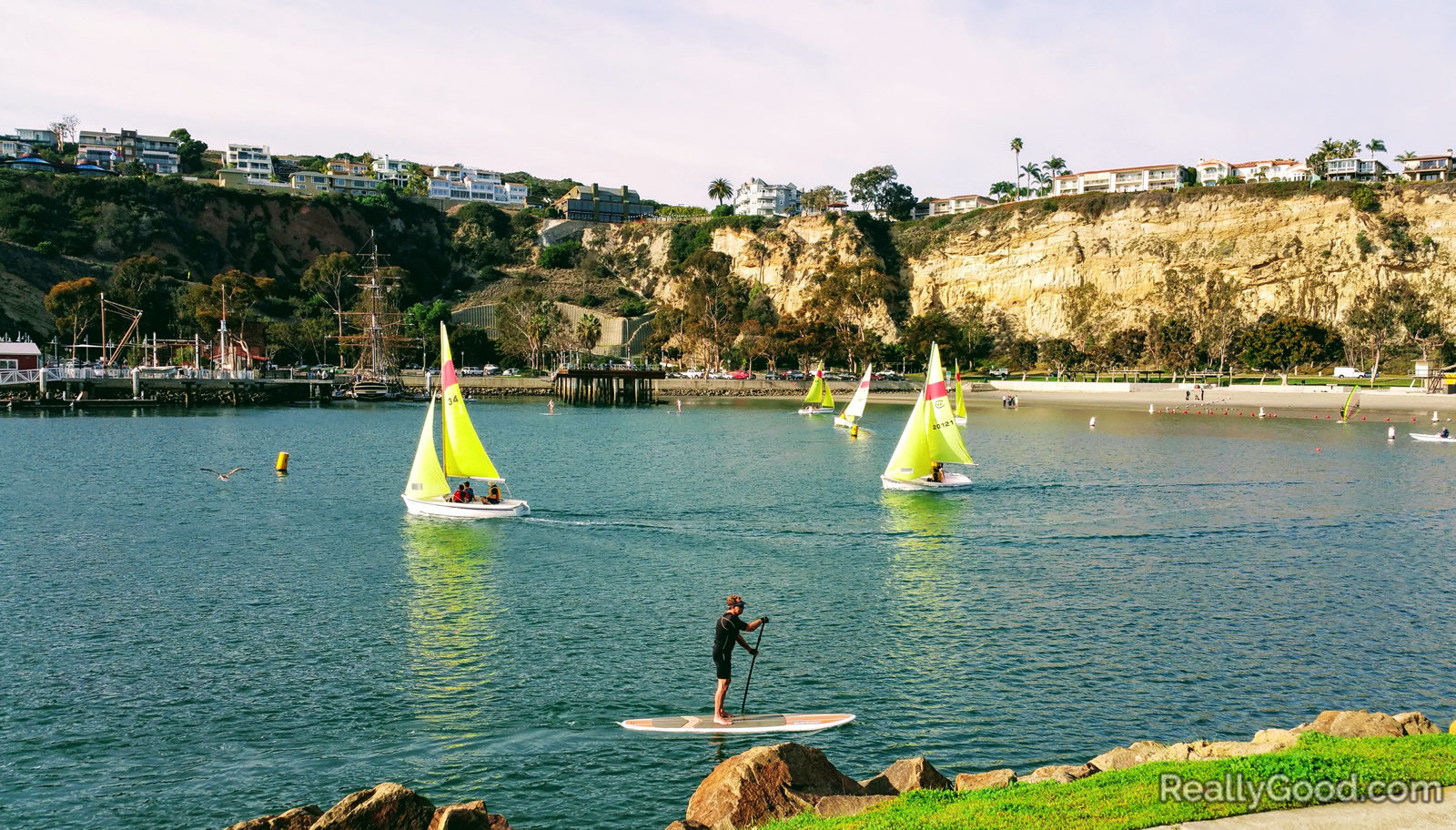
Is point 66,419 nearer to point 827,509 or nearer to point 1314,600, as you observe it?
point 827,509

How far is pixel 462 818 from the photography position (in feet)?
46.8

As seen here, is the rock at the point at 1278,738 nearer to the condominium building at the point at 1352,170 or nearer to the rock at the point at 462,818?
the rock at the point at 462,818

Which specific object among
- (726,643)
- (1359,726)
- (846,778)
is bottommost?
(846,778)

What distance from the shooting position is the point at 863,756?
19859 millimetres

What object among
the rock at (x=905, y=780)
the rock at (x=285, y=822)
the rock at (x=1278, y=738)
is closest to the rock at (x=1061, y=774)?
the rock at (x=905, y=780)

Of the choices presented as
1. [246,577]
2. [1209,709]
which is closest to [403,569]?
[246,577]

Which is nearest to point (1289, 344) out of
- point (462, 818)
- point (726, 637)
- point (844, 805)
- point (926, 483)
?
point (926, 483)

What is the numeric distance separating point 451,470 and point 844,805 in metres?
34.8

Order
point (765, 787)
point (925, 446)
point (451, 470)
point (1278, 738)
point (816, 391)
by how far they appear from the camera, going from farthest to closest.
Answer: point (816, 391), point (925, 446), point (451, 470), point (1278, 738), point (765, 787)

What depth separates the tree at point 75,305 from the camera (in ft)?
507

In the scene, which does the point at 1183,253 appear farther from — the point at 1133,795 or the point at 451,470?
the point at 1133,795

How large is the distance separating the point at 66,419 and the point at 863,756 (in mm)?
110677

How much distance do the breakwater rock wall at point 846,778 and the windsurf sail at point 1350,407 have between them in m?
97.3

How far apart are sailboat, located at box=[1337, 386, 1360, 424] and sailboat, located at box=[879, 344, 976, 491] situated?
66566 millimetres
